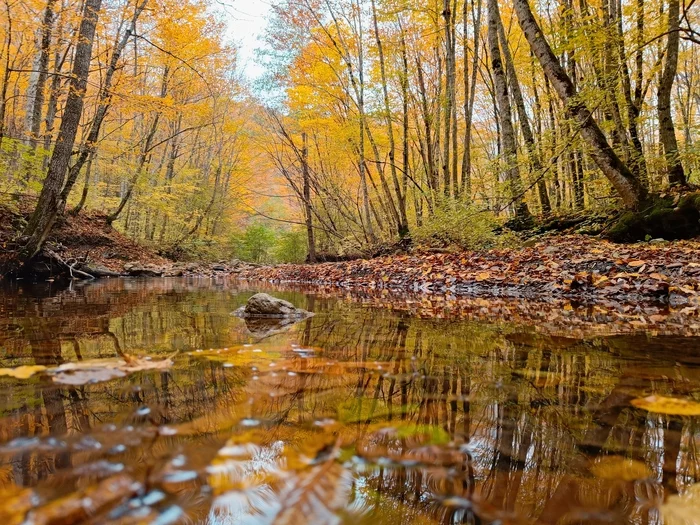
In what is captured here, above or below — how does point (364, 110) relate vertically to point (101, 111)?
above

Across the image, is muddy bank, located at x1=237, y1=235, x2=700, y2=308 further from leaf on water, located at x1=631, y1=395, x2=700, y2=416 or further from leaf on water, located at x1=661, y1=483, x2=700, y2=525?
leaf on water, located at x1=661, y1=483, x2=700, y2=525

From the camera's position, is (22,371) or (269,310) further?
(269,310)

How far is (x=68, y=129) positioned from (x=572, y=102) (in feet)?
25.7

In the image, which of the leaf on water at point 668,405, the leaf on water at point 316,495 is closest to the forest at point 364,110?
the leaf on water at point 668,405

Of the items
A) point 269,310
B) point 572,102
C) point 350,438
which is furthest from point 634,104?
point 350,438

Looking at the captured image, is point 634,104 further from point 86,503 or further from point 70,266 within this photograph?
point 70,266

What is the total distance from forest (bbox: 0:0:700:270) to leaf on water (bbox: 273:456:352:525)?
6.10 meters

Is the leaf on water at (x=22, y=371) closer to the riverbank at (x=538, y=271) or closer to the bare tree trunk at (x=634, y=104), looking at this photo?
the riverbank at (x=538, y=271)

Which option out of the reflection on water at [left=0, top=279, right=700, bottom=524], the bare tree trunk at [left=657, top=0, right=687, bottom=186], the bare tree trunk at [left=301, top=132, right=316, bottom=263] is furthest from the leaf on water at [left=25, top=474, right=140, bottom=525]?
the bare tree trunk at [left=301, top=132, right=316, bottom=263]

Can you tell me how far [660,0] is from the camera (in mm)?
6871

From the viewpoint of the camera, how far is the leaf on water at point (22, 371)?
4.53 feet

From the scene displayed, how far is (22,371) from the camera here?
4.70 ft

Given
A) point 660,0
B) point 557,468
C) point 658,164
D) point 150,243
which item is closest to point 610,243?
point 658,164

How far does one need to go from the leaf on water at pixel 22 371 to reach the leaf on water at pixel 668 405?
208 centimetres
